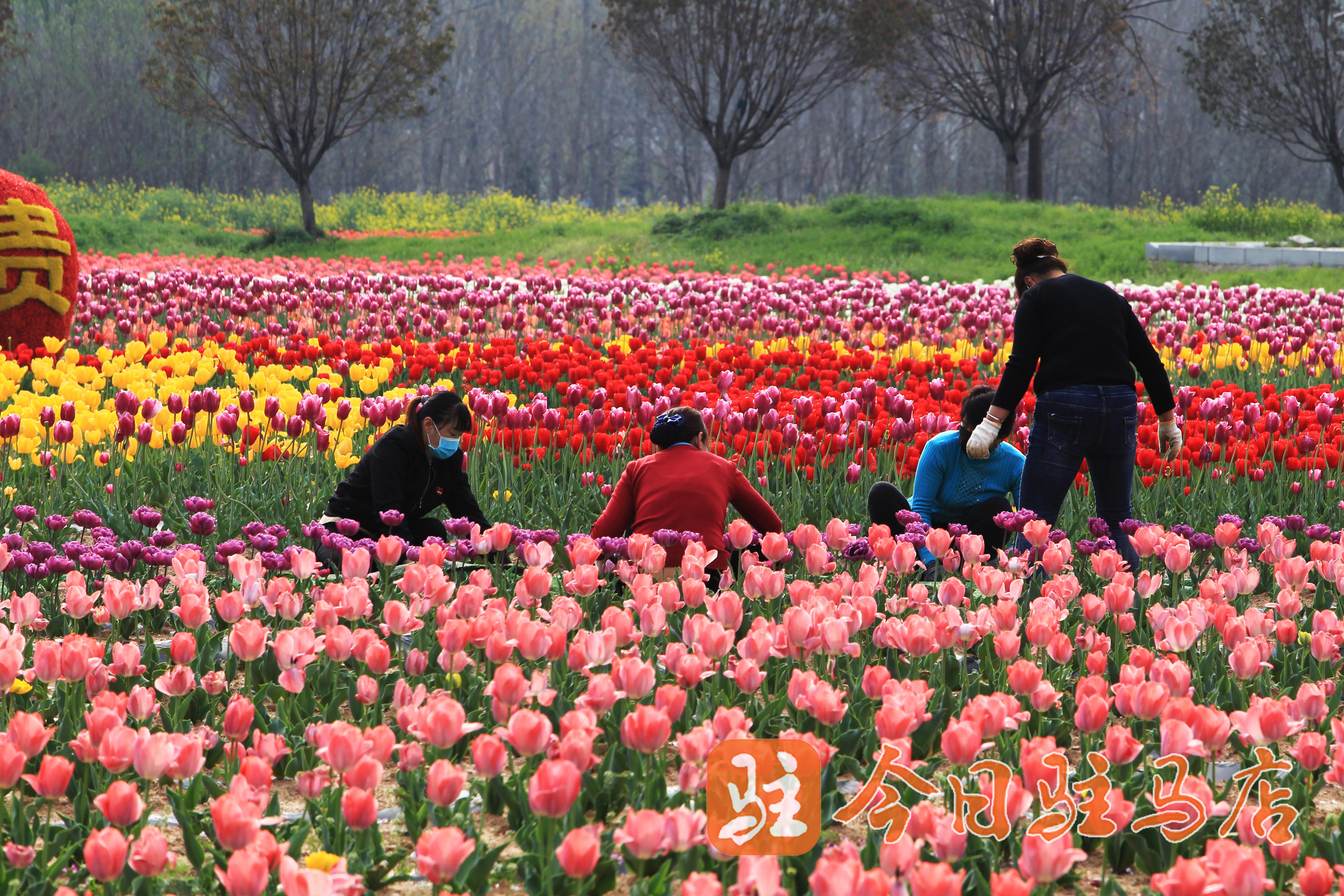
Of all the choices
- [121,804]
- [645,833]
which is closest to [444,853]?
[645,833]

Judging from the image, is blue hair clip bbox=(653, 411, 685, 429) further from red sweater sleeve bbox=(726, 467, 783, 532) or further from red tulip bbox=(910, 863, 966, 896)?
red tulip bbox=(910, 863, 966, 896)

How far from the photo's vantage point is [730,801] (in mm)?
2486

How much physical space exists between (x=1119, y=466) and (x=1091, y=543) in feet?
2.48

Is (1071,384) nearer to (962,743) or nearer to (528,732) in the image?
(962,743)

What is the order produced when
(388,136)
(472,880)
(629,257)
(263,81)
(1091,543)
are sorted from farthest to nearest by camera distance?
(388,136) → (263,81) → (629,257) → (1091,543) → (472,880)

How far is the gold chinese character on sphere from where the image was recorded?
973cm

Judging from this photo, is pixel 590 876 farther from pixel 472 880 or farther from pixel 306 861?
pixel 306 861

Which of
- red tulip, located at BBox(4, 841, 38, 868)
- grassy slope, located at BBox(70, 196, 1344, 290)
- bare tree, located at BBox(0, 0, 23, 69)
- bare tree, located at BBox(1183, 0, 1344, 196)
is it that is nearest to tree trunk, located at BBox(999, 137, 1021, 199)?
grassy slope, located at BBox(70, 196, 1344, 290)

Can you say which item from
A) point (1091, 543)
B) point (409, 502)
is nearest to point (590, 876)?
point (1091, 543)

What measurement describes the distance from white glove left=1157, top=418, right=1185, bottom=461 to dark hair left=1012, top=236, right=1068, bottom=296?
768mm

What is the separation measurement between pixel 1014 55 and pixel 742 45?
21.9 feet

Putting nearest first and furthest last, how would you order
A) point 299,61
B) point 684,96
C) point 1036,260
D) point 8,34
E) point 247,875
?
1. point 247,875
2. point 1036,260
3. point 299,61
4. point 684,96
5. point 8,34

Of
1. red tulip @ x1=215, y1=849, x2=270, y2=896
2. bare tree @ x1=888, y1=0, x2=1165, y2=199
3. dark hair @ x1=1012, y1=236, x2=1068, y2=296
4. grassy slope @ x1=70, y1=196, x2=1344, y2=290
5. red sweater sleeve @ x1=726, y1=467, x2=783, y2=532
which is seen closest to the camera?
red tulip @ x1=215, y1=849, x2=270, y2=896

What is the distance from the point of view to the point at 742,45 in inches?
1009
